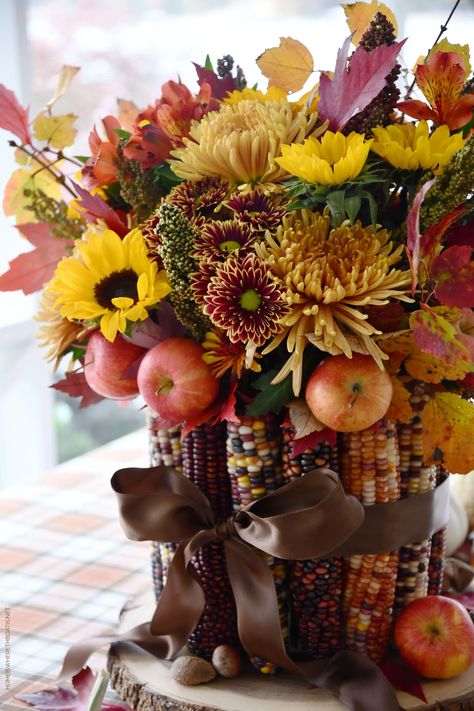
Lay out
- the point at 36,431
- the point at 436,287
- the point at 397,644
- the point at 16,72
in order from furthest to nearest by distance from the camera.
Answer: the point at 36,431
the point at 16,72
the point at 397,644
the point at 436,287

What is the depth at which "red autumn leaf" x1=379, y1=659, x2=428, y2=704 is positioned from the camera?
0.63m

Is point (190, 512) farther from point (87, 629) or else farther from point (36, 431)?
point (36, 431)

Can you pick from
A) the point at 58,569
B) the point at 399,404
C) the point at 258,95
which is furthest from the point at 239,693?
the point at 258,95

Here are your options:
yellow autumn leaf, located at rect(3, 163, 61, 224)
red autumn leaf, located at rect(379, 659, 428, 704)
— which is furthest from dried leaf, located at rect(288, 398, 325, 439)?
yellow autumn leaf, located at rect(3, 163, 61, 224)

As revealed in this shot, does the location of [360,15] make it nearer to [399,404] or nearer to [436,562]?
[399,404]

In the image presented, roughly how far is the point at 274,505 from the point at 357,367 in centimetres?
13

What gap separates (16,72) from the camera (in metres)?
1.72

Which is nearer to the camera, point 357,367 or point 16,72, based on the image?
point 357,367

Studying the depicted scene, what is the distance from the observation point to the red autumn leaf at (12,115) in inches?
27.3

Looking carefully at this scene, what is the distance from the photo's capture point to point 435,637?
25.5 inches

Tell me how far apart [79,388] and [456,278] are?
348 millimetres

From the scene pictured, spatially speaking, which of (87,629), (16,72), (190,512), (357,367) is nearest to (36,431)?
(16,72)

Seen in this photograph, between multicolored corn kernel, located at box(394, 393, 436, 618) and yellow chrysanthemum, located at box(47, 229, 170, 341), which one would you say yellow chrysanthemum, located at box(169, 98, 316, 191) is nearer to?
yellow chrysanthemum, located at box(47, 229, 170, 341)

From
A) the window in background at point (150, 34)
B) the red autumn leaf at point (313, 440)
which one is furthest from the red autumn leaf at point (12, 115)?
the window in background at point (150, 34)
